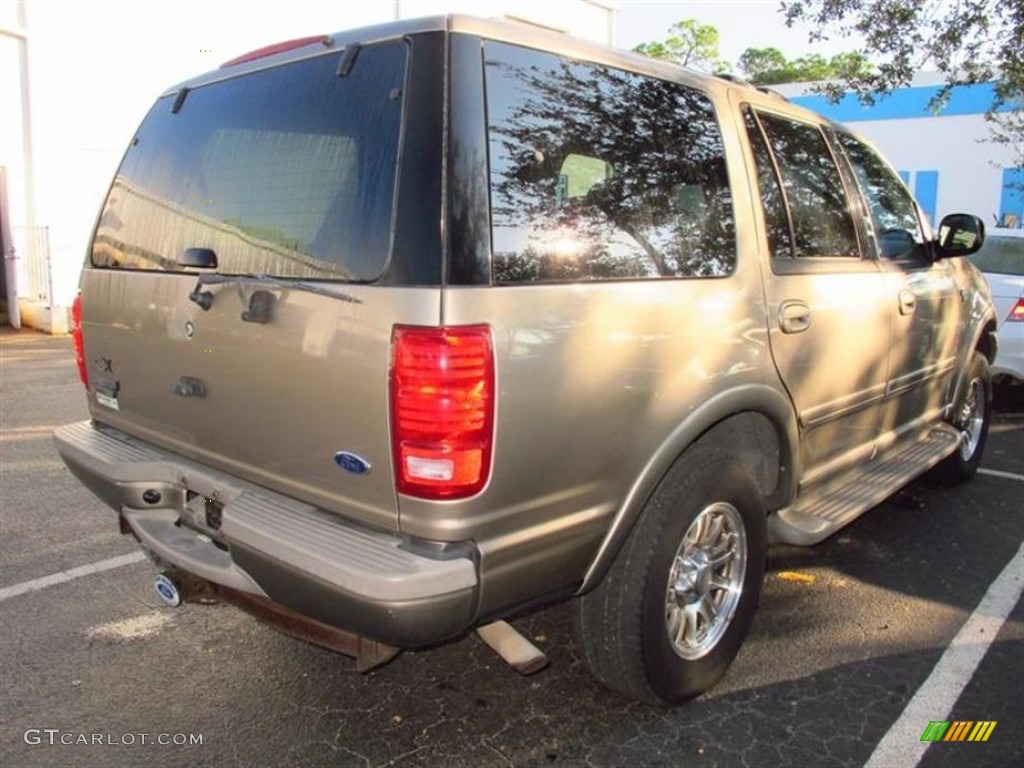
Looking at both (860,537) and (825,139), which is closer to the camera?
(825,139)

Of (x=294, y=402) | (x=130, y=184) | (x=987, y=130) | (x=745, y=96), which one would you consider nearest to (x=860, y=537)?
(x=745, y=96)

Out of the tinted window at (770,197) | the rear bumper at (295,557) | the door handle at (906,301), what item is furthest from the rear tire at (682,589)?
the door handle at (906,301)

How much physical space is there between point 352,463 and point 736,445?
153cm

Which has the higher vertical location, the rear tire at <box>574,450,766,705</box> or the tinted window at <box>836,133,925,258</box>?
the tinted window at <box>836,133,925,258</box>

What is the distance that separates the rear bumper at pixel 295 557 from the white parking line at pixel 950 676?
5.07ft

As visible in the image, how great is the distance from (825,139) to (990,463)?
139 inches

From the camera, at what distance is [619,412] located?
247 centimetres

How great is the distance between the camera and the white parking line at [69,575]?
149 inches

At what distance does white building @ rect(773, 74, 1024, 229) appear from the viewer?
1002 inches

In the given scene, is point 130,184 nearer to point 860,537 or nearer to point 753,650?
point 753,650

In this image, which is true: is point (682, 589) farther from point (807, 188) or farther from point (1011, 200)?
point (1011, 200)

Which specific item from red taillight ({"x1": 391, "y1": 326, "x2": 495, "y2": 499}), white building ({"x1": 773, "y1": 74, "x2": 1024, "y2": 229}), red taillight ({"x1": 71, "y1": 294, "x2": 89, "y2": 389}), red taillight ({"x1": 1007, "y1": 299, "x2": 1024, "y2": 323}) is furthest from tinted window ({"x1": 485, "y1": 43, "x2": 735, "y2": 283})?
white building ({"x1": 773, "y1": 74, "x2": 1024, "y2": 229})

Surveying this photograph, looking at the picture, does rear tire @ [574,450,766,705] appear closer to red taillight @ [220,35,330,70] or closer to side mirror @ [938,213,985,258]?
red taillight @ [220,35,330,70]

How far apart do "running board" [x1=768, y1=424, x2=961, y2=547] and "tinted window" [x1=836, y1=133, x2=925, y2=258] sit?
40.6 inches
